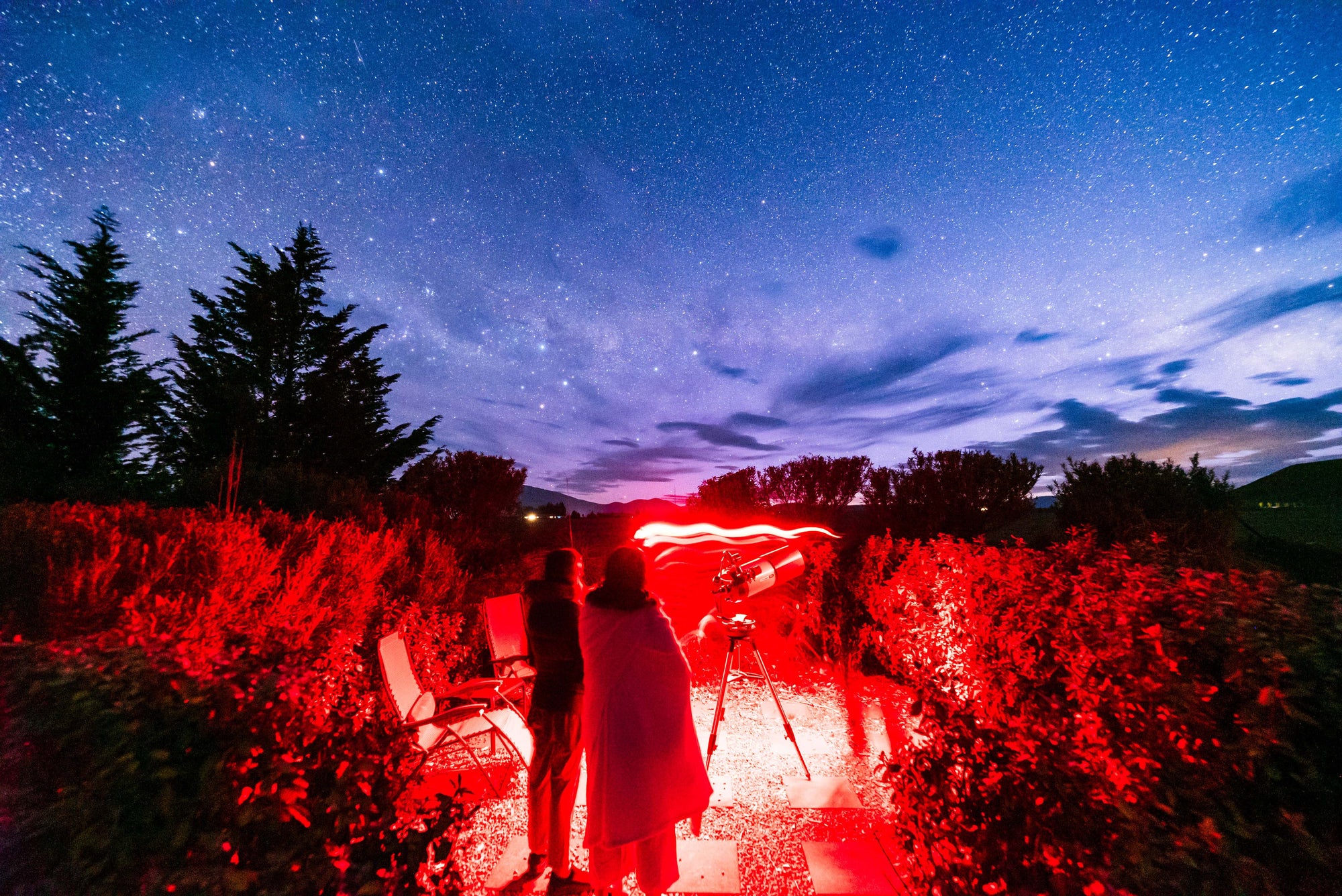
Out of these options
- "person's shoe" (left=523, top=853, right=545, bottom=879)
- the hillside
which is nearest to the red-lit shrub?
"person's shoe" (left=523, top=853, right=545, bottom=879)

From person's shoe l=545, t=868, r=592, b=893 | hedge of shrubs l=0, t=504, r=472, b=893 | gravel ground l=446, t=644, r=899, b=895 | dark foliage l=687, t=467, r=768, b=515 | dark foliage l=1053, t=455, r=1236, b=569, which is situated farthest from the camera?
dark foliage l=687, t=467, r=768, b=515

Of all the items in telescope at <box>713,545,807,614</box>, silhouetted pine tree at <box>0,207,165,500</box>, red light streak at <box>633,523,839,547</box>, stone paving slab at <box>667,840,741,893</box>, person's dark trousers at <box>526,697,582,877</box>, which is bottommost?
stone paving slab at <box>667,840,741,893</box>

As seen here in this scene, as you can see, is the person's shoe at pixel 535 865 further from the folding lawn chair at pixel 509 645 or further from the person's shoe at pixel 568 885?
the folding lawn chair at pixel 509 645

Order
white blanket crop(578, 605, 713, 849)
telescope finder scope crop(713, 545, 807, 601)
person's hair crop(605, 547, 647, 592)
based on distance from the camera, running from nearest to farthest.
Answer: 1. white blanket crop(578, 605, 713, 849)
2. person's hair crop(605, 547, 647, 592)
3. telescope finder scope crop(713, 545, 807, 601)

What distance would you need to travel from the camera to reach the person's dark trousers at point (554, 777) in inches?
123

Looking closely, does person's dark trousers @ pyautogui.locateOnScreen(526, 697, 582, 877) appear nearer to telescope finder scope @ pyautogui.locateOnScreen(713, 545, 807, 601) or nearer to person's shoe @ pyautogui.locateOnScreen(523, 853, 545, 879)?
person's shoe @ pyautogui.locateOnScreen(523, 853, 545, 879)

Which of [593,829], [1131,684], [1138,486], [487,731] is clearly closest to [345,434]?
[487,731]

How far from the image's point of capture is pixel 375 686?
5105 mm

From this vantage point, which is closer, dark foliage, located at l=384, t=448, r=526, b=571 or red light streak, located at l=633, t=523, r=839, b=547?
red light streak, located at l=633, t=523, r=839, b=547

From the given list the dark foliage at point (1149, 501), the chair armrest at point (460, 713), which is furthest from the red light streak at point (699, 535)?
the dark foliage at point (1149, 501)

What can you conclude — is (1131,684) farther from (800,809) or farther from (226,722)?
(226,722)

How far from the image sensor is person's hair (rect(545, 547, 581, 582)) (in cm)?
326

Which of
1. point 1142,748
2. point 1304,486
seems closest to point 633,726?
point 1142,748

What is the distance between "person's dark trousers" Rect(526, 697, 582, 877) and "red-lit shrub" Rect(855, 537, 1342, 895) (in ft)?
6.42
